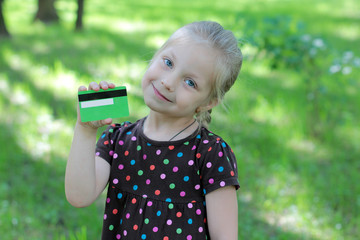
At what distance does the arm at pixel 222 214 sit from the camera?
132cm

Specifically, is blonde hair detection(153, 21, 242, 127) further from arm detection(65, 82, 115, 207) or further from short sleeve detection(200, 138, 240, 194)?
arm detection(65, 82, 115, 207)

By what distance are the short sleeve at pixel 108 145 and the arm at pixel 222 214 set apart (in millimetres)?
350

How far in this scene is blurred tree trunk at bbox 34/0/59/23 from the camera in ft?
26.5

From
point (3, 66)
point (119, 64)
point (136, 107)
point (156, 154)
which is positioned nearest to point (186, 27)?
point (156, 154)

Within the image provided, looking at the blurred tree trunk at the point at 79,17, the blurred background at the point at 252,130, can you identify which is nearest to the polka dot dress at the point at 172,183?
the blurred background at the point at 252,130

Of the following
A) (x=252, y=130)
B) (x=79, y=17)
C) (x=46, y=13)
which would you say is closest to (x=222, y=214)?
(x=252, y=130)

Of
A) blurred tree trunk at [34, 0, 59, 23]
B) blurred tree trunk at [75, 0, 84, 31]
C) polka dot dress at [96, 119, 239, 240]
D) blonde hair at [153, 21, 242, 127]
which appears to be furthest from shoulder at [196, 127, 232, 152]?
blurred tree trunk at [34, 0, 59, 23]

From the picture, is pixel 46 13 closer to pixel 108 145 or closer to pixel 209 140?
pixel 108 145

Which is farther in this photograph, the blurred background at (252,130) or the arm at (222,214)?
the blurred background at (252,130)

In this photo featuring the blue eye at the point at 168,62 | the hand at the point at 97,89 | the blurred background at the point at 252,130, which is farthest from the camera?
the blurred background at the point at 252,130

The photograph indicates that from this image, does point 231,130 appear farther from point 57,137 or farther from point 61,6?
point 61,6

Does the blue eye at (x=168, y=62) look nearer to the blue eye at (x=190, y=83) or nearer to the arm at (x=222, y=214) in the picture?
the blue eye at (x=190, y=83)

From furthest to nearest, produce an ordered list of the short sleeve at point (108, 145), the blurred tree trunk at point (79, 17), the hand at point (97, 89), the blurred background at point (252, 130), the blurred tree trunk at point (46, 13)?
the blurred tree trunk at point (46, 13)
the blurred tree trunk at point (79, 17)
the blurred background at point (252, 130)
the short sleeve at point (108, 145)
the hand at point (97, 89)

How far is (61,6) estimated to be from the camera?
10.8 meters
